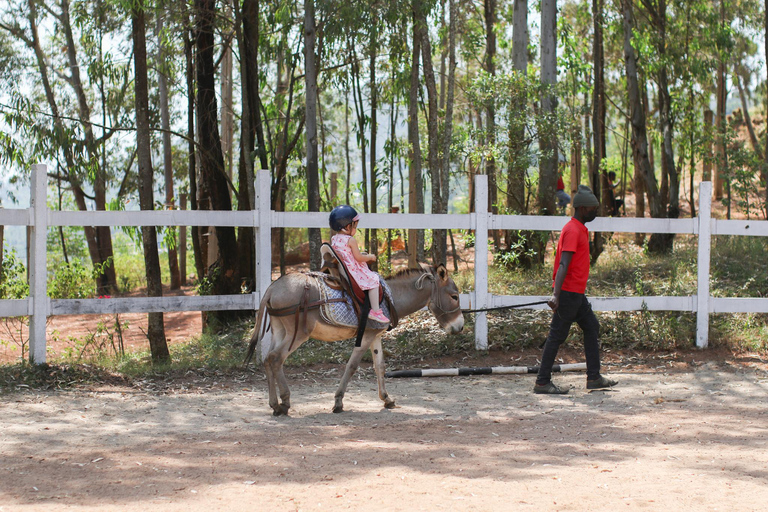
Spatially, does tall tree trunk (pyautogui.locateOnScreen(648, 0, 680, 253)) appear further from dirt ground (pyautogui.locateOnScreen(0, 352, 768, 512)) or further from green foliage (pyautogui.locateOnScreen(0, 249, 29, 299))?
green foliage (pyautogui.locateOnScreen(0, 249, 29, 299))

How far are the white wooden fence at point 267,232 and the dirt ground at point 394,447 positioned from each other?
2.93 ft

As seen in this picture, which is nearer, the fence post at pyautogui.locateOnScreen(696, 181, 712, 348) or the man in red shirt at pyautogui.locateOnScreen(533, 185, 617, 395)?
the man in red shirt at pyautogui.locateOnScreen(533, 185, 617, 395)

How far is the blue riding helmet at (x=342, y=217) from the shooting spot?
21.6ft

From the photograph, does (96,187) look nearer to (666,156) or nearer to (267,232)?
(267,232)

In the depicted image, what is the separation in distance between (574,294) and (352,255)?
2435 millimetres

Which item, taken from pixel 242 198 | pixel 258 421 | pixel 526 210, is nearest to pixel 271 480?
pixel 258 421

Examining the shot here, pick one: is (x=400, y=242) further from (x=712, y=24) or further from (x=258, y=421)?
(x=258, y=421)

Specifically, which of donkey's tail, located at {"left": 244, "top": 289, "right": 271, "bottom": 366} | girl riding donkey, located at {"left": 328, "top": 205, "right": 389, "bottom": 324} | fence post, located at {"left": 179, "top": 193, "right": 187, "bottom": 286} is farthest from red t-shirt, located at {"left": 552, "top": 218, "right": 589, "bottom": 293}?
fence post, located at {"left": 179, "top": 193, "right": 187, "bottom": 286}

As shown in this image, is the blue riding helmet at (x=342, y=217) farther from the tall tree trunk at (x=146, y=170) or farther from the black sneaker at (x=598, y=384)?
the tall tree trunk at (x=146, y=170)

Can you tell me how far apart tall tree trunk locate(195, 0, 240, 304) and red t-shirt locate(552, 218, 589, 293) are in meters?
6.69

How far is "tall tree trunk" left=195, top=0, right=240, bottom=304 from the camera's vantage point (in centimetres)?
1223

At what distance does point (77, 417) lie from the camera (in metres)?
6.34

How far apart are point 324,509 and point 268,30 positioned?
12843 mm

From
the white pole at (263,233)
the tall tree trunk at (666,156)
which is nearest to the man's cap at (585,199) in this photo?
the white pole at (263,233)
